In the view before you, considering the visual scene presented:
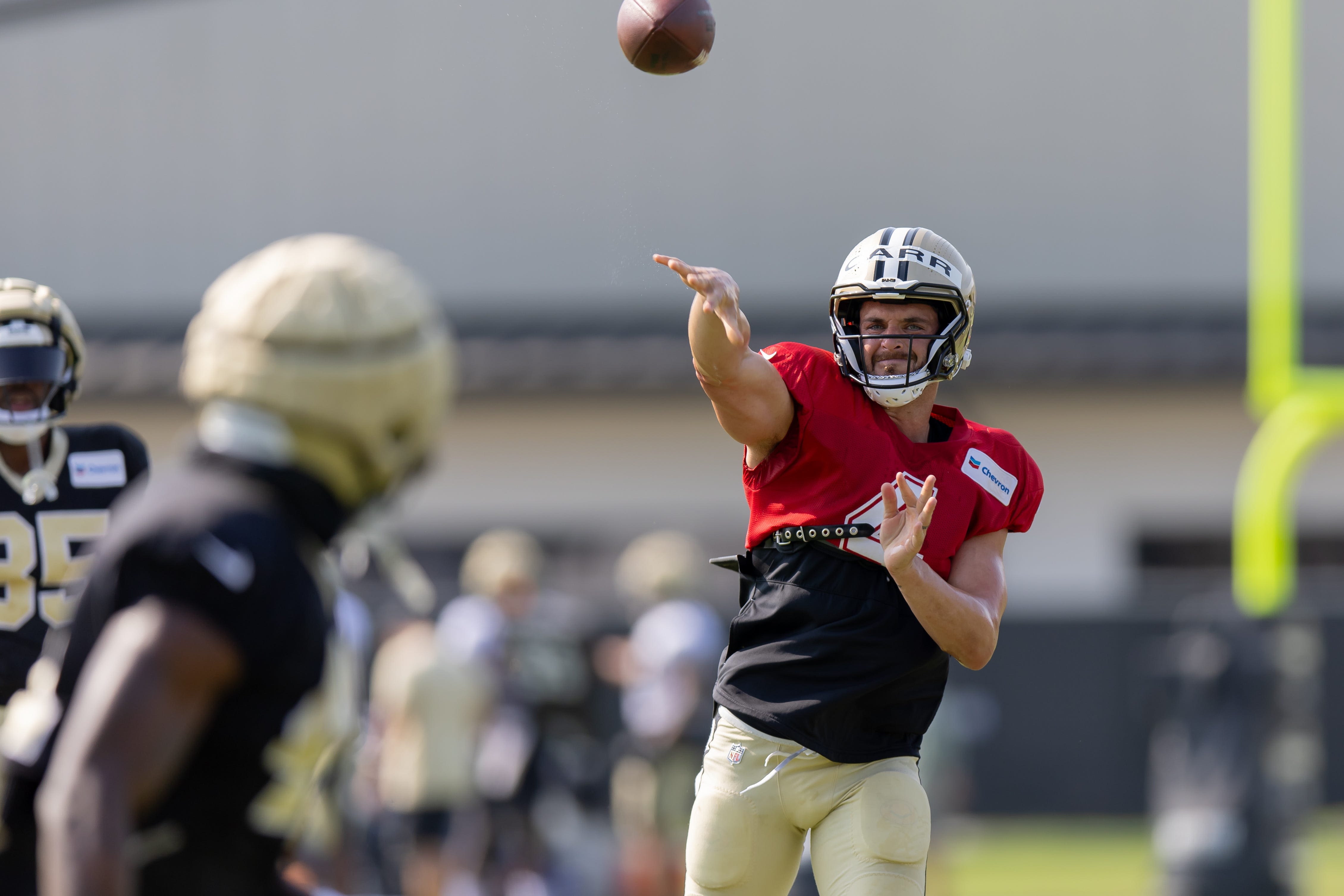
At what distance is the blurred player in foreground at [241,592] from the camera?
2.16m

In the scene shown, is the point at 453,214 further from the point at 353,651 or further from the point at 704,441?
the point at 353,651

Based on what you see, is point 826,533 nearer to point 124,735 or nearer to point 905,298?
point 905,298

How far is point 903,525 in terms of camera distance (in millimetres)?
3691

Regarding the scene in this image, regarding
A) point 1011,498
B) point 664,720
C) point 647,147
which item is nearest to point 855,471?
point 1011,498

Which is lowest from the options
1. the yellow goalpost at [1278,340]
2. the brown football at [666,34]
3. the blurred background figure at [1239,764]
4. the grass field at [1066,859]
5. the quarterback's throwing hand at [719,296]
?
the grass field at [1066,859]

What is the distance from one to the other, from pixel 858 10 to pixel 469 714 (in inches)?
314

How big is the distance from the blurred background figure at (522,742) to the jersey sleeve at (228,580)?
7.29 meters

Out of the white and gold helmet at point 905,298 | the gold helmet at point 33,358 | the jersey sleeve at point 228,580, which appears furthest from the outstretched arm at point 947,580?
the gold helmet at point 33,358

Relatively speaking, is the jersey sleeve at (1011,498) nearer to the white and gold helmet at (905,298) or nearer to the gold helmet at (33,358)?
the white and gold helmet at (905,298)

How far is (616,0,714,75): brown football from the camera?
4645 millimetres

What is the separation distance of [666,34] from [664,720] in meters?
5.80

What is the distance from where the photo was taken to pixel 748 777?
3984 millimetres

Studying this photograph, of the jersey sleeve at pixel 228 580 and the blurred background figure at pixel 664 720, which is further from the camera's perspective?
the blurred background figure at pixel 664 720

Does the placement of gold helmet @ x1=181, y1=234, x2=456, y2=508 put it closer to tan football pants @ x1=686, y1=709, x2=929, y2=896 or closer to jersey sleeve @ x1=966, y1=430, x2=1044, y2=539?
tan football pants @ x1=686, y1=709, x2=929, y2=896
